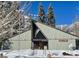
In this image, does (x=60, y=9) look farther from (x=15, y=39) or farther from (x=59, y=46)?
(x=15, y=39)

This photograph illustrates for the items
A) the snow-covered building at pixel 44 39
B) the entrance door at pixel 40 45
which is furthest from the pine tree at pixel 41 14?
the entrance door at pixel 40 45

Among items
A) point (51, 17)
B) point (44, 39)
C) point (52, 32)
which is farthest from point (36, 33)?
point (51, 17)

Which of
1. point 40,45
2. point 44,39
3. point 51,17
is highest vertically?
point 51,17

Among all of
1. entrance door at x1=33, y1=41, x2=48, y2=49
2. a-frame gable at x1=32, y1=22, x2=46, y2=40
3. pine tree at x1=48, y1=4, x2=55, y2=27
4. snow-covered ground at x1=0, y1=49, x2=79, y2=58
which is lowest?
snow-covered ground at x1=0, y1=49, x2=79, y2=58

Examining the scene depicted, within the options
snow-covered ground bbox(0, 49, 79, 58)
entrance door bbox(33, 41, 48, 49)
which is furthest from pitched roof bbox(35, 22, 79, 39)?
snow-covered ground bbox(0, 49, 79, 58)

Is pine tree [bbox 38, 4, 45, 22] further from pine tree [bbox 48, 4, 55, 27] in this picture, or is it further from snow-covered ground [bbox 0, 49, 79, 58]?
snow-covered ground [bbox 0, 49, 79, 58]

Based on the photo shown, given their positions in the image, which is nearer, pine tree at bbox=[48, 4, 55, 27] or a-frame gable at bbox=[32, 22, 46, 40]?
pine tree at bbox=[48, 4, 55, 27]

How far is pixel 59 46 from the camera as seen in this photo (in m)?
4.52

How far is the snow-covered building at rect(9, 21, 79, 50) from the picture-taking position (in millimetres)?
4457

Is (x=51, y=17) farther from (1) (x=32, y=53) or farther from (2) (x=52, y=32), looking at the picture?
(1) (x=32, y=53)

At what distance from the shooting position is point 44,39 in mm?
4508

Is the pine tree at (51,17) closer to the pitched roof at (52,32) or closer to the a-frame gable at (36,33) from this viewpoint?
the pitched roof at (52,32)

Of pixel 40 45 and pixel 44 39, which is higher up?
pixel 44 39

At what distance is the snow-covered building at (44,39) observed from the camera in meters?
4.46
